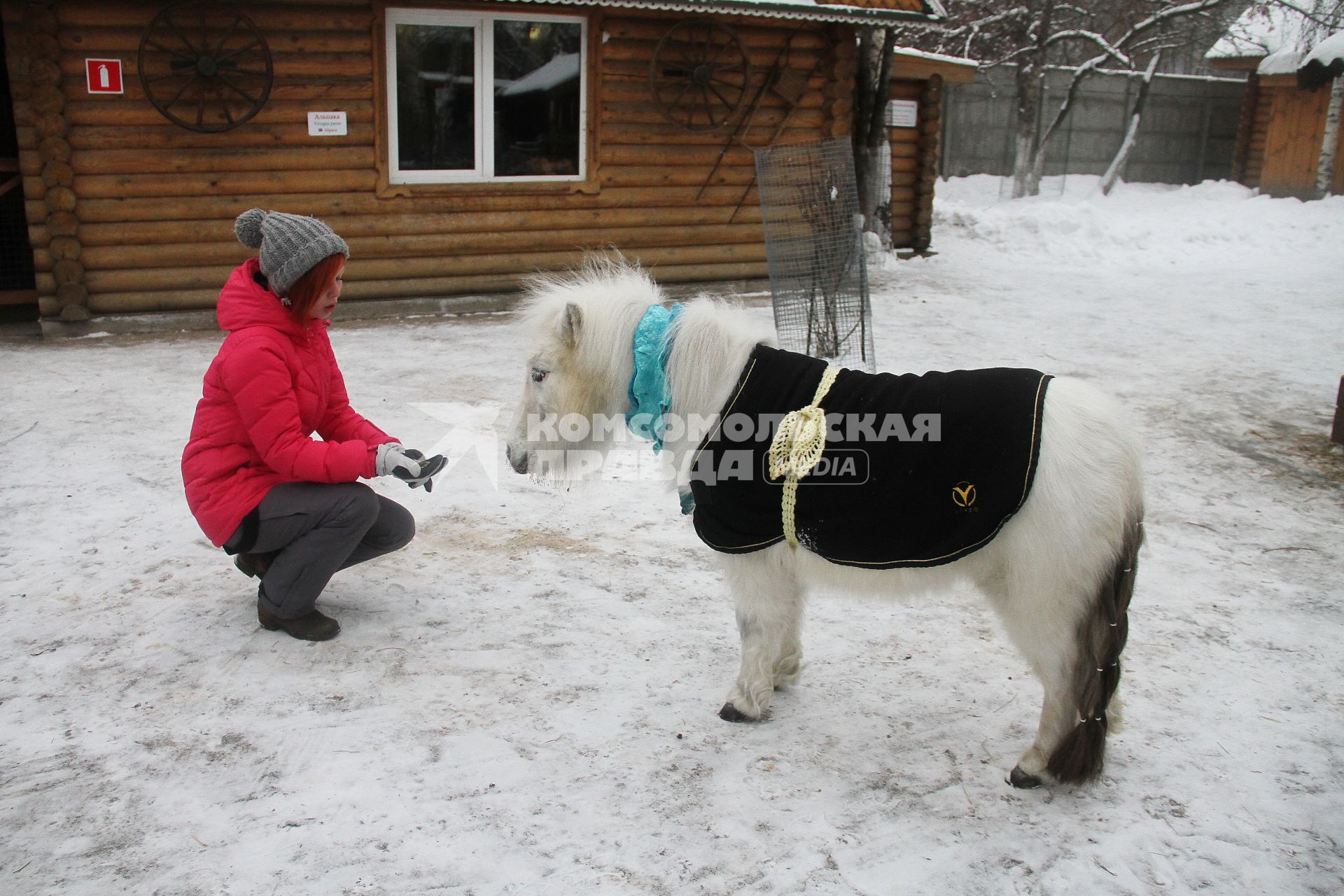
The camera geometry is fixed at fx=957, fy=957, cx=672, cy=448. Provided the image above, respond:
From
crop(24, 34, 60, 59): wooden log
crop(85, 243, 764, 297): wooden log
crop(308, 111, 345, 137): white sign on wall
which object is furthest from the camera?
crop(308, 111, 345, 137): white sign on wall

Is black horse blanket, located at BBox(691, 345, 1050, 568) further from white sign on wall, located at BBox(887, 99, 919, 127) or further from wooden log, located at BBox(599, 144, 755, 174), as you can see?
white sign on wall, located at BBox(887, 99, 919, 127)

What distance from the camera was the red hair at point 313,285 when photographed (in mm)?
3283

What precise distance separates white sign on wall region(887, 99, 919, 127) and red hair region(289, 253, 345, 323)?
11.3 metres

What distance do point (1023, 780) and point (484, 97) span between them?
8470 mm

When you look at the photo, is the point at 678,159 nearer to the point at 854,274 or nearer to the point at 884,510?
the point at 854,274

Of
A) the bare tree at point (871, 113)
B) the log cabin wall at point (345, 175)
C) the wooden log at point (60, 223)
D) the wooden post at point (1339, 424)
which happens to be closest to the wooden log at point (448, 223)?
the log cabin wall at point (345, 175)

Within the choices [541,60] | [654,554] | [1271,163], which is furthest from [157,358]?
[1271,163]

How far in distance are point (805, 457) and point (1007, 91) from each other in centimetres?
2313

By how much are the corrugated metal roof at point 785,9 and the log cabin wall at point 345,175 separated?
1.52ft

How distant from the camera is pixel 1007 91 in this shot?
22875 millimetres

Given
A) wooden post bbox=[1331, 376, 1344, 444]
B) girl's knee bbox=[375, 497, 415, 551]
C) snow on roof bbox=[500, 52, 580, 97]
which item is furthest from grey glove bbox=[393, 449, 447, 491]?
snow on roof bbox=[500, 52, 580, 97]

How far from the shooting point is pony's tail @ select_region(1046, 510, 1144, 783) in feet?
8.59

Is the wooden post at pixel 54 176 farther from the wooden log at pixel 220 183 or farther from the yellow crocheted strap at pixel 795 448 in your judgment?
the yellow crocheted strap at pixel 795 448

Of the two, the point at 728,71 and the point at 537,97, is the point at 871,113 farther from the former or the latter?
the point at 537,97
